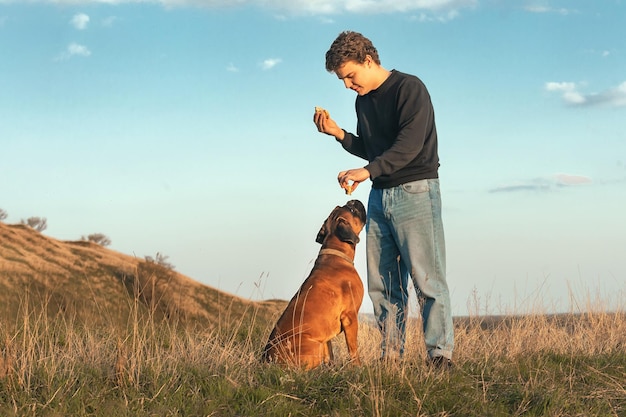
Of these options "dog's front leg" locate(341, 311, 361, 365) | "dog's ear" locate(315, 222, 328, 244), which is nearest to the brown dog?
"dog's front leg" locate(341, 311, 361, 365)

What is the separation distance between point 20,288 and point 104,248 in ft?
11.1

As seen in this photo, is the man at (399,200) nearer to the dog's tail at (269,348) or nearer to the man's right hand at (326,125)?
the man's right hand at (326,125)

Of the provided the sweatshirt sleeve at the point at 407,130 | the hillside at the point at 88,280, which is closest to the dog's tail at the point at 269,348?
the sweatshirt sleeve at the point at 407,130

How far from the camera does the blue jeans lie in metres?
5.68

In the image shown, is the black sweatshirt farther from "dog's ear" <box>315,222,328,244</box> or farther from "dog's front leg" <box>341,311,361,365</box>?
"dog's front leg" <box>341,311,361,365</box>

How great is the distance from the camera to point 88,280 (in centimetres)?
1280

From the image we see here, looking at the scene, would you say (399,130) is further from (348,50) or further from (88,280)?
(88,280)

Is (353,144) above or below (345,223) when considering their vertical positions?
above

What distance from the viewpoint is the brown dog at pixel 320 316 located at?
522 centimetres

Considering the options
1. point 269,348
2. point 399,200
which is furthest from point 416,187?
point 269,348

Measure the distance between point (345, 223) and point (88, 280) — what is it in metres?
8.40

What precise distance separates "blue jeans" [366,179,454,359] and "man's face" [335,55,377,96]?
3.03ft

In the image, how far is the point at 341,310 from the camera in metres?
5.34

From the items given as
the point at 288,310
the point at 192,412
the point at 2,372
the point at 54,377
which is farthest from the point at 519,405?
the point at 2,372
